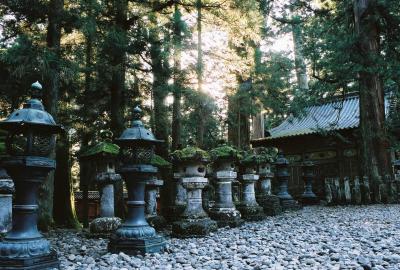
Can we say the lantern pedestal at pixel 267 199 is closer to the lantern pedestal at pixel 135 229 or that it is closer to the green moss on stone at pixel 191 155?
the green moss on stone at pixel 191 155

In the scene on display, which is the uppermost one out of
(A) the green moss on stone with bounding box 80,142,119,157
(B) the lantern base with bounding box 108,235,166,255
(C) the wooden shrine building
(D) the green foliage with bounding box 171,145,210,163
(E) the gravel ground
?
(C) the wooden shrine building

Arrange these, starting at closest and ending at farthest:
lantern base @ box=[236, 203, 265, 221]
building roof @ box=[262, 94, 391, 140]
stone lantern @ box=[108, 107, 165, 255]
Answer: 1. stone lantern @ box=[108, 107, 165, 255]
2. lantern base @ box=[236, 203, 265, 221]
3. building roof @ box=[262, 94, 391, 140]

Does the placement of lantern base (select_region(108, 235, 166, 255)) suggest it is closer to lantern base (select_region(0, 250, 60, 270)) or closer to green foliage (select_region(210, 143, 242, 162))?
lantern base (select_region(0, 250, 60, 270))

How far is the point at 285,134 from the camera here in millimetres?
17531

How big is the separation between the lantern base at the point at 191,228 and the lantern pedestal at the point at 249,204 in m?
2.19

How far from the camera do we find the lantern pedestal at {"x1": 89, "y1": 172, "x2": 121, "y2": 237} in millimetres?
6445

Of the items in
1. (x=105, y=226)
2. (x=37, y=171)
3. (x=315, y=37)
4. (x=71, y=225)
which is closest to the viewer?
(x=37, y=171)

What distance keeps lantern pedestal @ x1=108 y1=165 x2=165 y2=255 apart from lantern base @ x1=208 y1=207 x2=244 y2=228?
2473mm

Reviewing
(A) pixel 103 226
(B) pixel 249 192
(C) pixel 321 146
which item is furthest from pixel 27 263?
(C) pixel 321 146

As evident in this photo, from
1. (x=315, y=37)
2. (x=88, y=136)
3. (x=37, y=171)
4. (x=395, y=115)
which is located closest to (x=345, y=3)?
(x=315, y=37)

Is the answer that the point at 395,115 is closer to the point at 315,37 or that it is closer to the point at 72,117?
the point at 315,37

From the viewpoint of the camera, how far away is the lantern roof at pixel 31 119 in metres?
3.83

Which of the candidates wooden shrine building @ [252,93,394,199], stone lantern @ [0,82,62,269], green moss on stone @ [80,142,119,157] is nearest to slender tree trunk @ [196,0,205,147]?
green moss on stone @ [80,142,119,157]

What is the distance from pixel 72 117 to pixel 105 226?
491cm
